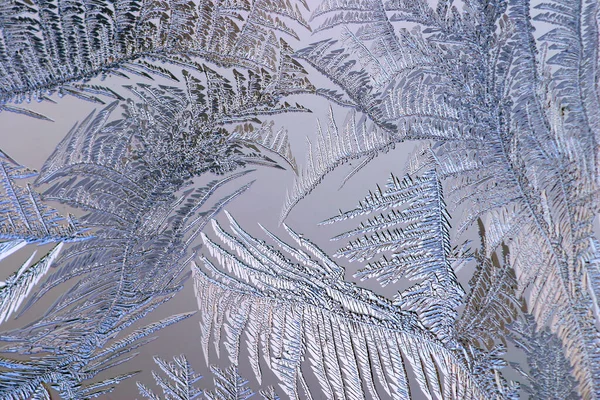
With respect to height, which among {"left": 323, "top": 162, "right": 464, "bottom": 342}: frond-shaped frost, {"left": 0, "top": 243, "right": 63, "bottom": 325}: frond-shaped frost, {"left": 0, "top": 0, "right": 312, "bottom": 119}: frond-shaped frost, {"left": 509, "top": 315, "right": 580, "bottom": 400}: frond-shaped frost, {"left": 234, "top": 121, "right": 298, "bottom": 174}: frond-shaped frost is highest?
{"left": 0, "top": 0, "right": 312, "bottom": 119}: frond-shaped frost

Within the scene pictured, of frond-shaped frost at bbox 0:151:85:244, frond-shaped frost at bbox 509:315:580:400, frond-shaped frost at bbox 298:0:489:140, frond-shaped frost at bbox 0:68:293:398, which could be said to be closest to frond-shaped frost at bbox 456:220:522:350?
frond-shaped frost at bbox 509:315:580:400

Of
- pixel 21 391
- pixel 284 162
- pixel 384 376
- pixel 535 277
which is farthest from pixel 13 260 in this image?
pixel 535 277

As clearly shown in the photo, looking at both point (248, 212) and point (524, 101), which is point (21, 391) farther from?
point (524, 101)

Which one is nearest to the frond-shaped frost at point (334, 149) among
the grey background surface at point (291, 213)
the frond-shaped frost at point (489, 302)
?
the grey background surface at point (291, 213)

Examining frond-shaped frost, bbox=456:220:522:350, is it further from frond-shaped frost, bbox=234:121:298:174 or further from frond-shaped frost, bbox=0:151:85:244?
frond-shaped frost, bbox=0:151:85:244

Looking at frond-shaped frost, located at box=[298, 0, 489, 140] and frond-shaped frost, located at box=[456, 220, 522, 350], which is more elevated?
frond-shaped frost, located at box=[298, 0, 489, 140]

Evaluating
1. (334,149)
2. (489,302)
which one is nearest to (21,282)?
(334,149)

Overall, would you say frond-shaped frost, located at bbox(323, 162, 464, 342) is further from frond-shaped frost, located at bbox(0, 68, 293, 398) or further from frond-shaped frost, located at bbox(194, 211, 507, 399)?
frond-shaped frost, located at bbox(0, 68, 293, 398)

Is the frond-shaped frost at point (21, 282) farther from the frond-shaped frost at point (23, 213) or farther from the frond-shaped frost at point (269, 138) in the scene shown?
the frond-shaped frost at point (269, 138)
